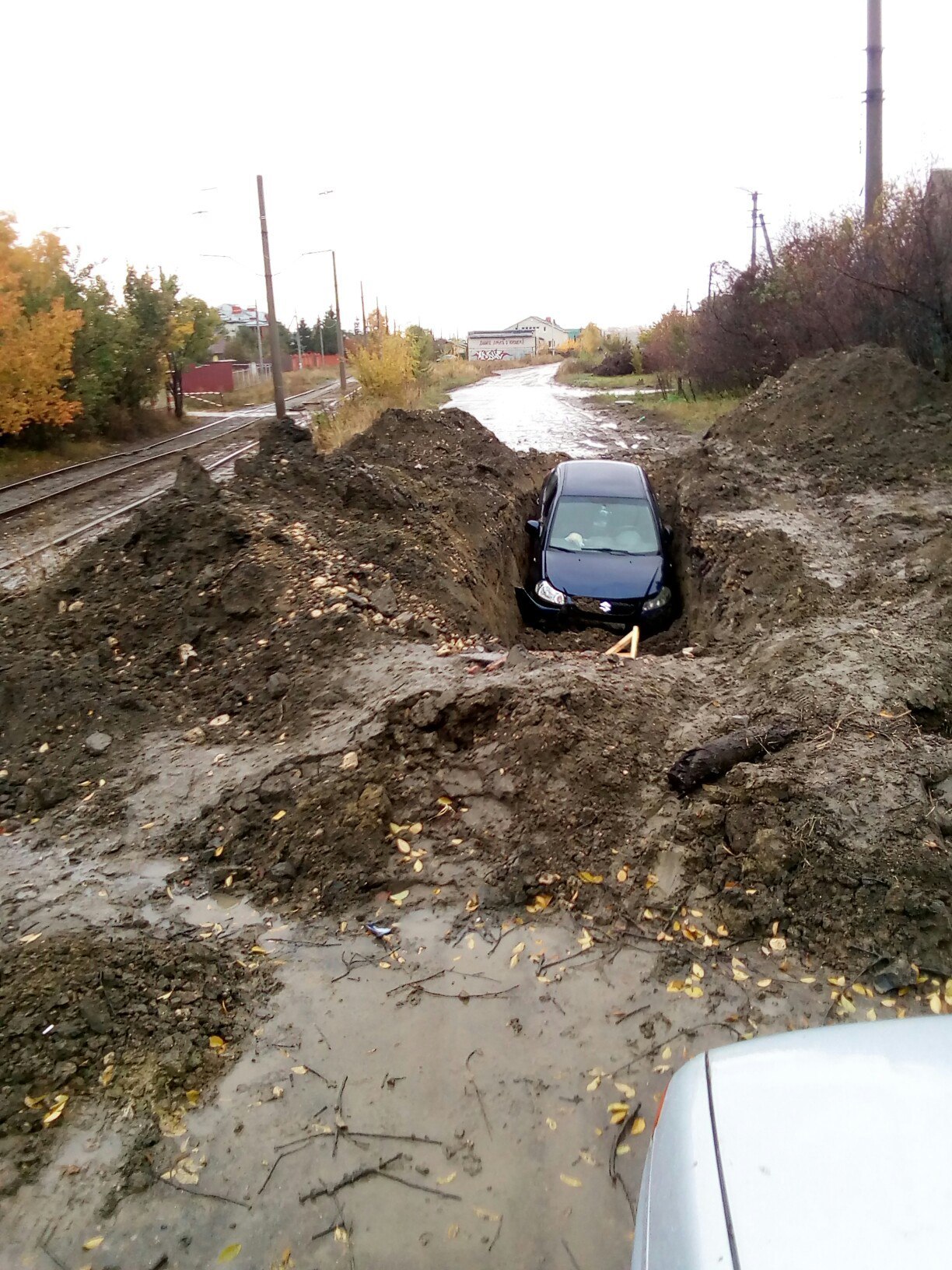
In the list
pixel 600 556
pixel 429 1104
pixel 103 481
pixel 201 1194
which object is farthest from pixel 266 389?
pixel 201 1194

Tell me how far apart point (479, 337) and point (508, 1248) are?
104711 millimetres

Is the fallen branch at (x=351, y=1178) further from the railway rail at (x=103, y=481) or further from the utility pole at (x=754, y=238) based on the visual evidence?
the utility pole at (x=754, y=238)

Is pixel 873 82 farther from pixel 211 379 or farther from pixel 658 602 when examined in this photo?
pixel 211 379

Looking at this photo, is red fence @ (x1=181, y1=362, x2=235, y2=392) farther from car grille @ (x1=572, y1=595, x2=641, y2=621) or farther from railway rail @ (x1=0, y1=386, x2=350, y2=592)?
car grille @ (x1=572, y1=595, x2=641, y2=621)

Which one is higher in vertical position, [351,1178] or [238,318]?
[238,318]

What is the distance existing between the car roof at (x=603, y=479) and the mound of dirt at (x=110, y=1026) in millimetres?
7785

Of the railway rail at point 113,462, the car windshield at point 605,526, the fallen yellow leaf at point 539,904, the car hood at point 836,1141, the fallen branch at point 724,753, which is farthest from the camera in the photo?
the railway rail at point 113,462

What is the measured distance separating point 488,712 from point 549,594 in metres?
3.96

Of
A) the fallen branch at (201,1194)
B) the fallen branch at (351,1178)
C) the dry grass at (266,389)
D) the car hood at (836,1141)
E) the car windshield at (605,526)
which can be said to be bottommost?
the fallen branch at (351,1178)

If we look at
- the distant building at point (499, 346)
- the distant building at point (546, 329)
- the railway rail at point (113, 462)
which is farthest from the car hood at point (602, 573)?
the distant building at point (546, 329)

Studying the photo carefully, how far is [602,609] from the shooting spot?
895cm

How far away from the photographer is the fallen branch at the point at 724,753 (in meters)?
4.68

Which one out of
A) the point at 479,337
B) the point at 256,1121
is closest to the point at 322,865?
the point at 256,1121

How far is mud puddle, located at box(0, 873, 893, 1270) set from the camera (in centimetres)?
276
